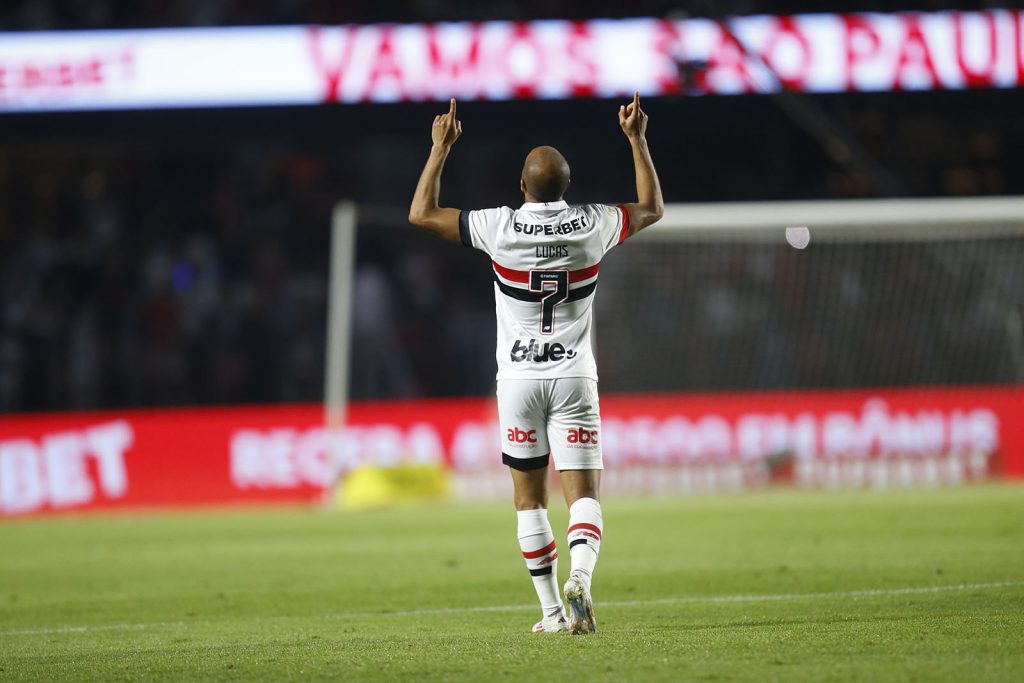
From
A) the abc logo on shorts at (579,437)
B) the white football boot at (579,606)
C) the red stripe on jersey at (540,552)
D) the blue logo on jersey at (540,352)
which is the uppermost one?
the blue logo on jersey at (540,352)

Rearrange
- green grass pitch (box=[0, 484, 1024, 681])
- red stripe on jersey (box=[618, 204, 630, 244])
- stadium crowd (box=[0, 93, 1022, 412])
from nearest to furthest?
green grass pitch (box=[0, 484, 1024, 681]) → red stripe on jersey (box=[618, 204, 630, 244]) → stadium crowd (box=[0, 93, 1022, 412])

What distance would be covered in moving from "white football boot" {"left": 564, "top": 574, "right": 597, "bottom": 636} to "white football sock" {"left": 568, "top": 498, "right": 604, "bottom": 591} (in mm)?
42

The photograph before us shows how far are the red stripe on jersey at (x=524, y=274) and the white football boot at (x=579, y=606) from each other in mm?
1247

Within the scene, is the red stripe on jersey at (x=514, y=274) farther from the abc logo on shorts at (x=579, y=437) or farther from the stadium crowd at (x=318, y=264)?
the stadium crowd at (x=318, y=264)

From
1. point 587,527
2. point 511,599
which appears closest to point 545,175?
point 587,527

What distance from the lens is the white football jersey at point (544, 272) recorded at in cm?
621

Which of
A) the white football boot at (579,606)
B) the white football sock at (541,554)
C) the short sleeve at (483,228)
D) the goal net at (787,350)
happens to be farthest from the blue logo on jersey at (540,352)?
the goal net at (787,350)

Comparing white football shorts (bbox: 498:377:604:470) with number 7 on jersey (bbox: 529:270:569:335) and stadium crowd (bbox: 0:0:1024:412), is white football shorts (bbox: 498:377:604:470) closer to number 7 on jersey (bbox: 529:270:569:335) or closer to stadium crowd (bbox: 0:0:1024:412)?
number 7 on jersey (bbox: 529:270:569:335)

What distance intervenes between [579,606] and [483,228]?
1628 mm

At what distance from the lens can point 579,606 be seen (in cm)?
599

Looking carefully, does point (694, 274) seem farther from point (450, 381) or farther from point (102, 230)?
point (102, 230)

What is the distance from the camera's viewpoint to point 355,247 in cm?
2378

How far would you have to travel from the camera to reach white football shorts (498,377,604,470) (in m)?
6.20

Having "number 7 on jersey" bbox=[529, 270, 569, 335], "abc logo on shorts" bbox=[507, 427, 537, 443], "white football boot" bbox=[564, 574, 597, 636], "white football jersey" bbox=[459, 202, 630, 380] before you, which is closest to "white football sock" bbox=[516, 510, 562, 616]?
"white football boot" bbox=[564, 574, 597, 636]
